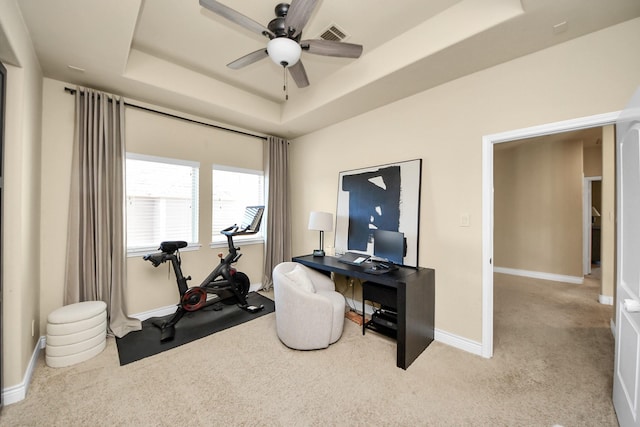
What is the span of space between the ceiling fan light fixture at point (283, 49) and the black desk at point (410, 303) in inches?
79.4

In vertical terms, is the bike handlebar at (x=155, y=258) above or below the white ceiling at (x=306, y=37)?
below

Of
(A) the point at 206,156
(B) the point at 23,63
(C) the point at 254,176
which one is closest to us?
(B) the point at 23,63

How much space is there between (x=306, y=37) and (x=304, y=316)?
2.67m

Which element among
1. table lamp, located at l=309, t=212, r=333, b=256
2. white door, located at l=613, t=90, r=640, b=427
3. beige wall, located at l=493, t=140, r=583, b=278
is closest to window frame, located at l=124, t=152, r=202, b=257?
table lamp, located at l=309, t=212, r=333, b=256

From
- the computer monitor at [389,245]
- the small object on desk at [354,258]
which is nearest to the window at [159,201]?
the small object on desk at [354,258]

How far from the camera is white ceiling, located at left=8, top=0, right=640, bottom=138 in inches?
70.1

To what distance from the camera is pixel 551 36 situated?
1.94 m

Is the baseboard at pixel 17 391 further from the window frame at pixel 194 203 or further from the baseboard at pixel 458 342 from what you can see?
the baseboard at pixel 458 342

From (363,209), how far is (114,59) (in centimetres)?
296

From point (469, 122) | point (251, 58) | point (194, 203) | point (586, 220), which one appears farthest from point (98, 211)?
point (586, 220)

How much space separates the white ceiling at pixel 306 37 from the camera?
1.78m

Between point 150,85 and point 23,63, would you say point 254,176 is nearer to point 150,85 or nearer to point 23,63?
point 150,85

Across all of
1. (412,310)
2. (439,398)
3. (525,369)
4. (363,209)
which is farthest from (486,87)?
(439,398)

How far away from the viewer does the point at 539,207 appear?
17.2ft
